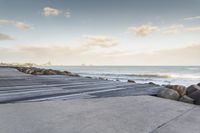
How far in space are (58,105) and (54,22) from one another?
87.0ft

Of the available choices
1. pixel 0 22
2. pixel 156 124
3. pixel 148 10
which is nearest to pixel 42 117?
pixel 156 124

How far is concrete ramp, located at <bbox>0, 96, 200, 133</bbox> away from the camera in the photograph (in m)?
2.98

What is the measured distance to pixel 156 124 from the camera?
11.0ft

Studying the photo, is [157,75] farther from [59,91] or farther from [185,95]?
[59,91]

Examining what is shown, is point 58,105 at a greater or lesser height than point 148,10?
lesser

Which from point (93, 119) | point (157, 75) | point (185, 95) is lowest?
point (157, 75)

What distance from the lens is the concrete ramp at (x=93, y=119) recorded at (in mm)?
2979

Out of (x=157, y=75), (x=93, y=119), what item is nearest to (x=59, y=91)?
(x=93, y=119)

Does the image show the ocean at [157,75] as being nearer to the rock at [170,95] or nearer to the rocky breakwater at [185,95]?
the rocky breakwater at [185,95]

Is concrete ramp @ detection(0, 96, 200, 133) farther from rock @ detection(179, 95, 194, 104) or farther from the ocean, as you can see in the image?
the ocean

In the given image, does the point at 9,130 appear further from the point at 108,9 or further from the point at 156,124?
the point at 108,9

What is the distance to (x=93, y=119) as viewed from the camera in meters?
3.52

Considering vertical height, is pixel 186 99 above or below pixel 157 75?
above

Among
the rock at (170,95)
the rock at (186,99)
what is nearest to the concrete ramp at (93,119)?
the rock at (186,99)
